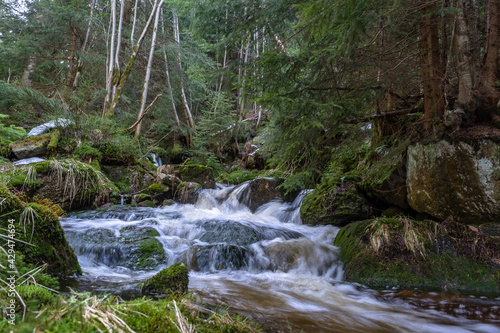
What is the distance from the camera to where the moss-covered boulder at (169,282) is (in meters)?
2.97

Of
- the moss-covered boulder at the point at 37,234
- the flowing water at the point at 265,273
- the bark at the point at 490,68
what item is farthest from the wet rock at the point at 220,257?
the bark at the point at 490,68

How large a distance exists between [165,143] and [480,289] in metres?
17.8

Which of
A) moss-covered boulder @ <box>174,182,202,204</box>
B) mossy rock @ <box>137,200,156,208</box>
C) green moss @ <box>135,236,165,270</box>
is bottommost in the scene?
green moss @ <box>135,236,165,270</box>

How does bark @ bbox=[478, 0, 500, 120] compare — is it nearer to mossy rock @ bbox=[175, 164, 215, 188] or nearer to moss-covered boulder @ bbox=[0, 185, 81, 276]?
moss-covered boulder @ bbox=[0, 185, 81, 276]

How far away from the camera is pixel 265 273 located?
4797 millimetres

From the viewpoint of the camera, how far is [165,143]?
18.8 metres

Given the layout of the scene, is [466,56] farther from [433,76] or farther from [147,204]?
[147,204]

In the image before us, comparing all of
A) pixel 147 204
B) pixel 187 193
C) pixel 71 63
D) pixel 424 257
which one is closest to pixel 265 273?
pixel 424 257

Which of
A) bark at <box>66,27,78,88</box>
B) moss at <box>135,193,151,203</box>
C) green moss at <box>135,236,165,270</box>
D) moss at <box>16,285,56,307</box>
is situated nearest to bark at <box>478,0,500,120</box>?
moss at <box>16,285,56,307</box>

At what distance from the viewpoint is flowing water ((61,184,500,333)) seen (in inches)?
118

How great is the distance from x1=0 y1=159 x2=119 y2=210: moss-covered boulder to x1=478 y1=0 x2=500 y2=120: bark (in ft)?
30.1

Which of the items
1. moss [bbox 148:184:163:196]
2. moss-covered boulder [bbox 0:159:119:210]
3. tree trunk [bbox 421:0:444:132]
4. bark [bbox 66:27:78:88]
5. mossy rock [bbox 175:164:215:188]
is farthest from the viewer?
bark [bbox 66:27:78:88]

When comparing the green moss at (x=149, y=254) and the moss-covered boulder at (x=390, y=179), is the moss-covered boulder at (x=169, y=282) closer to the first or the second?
the green moss at (x=149, y=254)

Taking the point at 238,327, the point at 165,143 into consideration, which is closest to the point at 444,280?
the point at 238,327
